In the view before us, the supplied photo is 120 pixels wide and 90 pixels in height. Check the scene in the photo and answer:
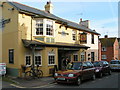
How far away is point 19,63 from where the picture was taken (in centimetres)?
1295

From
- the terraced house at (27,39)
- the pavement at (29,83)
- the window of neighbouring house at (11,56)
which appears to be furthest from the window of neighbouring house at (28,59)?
the pavement at (29,83)

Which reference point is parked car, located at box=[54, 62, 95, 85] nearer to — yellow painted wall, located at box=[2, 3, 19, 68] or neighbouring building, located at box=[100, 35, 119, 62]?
yellow painted wall, located at box=[2, 3, 19, 68]

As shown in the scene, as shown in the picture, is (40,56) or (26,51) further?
(40,56)

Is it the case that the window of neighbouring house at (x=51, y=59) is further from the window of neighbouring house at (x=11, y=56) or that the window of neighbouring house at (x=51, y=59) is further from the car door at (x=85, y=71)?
the car door at (x=85, y=71)

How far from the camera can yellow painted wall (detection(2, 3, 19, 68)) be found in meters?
13.4

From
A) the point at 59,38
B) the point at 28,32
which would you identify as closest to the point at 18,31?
the point at 28,32

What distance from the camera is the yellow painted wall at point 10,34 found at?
44.0 ft

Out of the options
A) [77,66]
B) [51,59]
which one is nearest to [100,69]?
[77,66]

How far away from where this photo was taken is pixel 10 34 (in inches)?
562

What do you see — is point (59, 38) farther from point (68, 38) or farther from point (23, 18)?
point (23, 18)

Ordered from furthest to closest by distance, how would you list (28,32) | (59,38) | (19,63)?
(59,38)
(28,32)
(19,63)

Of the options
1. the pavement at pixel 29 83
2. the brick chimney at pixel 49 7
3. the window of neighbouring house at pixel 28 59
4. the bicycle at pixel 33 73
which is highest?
the brick chimney at pixel 49 7

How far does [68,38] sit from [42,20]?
574 cm

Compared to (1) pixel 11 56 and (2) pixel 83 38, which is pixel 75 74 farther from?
(2) pixel 83 38
